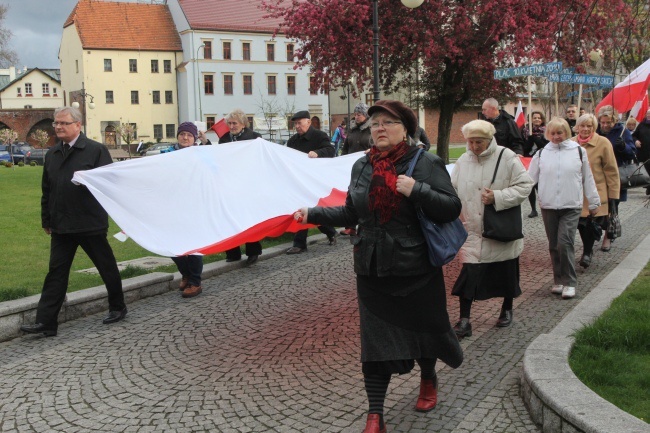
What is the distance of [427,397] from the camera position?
4.70 m

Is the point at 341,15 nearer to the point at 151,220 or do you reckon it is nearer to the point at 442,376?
the point at 151,220

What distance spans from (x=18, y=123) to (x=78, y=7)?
13.4 meters

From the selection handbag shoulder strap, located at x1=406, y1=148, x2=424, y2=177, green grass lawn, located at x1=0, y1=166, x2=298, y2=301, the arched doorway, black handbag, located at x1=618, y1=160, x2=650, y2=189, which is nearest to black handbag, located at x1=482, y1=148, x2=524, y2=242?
handbag shoulder strap, located at x1=406, y1=148, x2=424, y2=177

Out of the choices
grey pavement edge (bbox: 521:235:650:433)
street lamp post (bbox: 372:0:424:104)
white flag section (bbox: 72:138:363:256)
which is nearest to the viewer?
grey pavement edge (bbox: 521:235:650:433)

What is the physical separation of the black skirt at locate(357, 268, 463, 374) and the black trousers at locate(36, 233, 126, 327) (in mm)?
3610

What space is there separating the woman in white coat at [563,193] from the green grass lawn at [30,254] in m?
4.70

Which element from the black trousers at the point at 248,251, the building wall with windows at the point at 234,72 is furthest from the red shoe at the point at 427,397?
the building wall with windows at the point at 234,72

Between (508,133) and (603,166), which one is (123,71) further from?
(603,166)

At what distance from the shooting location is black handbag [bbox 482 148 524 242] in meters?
6.21

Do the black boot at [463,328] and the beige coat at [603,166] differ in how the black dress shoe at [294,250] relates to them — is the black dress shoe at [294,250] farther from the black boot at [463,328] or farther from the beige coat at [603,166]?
the black boot at [463,328]

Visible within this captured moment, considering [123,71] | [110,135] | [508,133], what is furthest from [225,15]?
[508,133]

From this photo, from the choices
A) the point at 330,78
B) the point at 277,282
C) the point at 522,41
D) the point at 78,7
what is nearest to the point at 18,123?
the point at 78,7

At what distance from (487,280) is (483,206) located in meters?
0.68

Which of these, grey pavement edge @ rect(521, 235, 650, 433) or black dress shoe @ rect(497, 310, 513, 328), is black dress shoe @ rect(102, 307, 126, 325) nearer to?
black dress shoe @ rect(497, 310, 513, 328)
